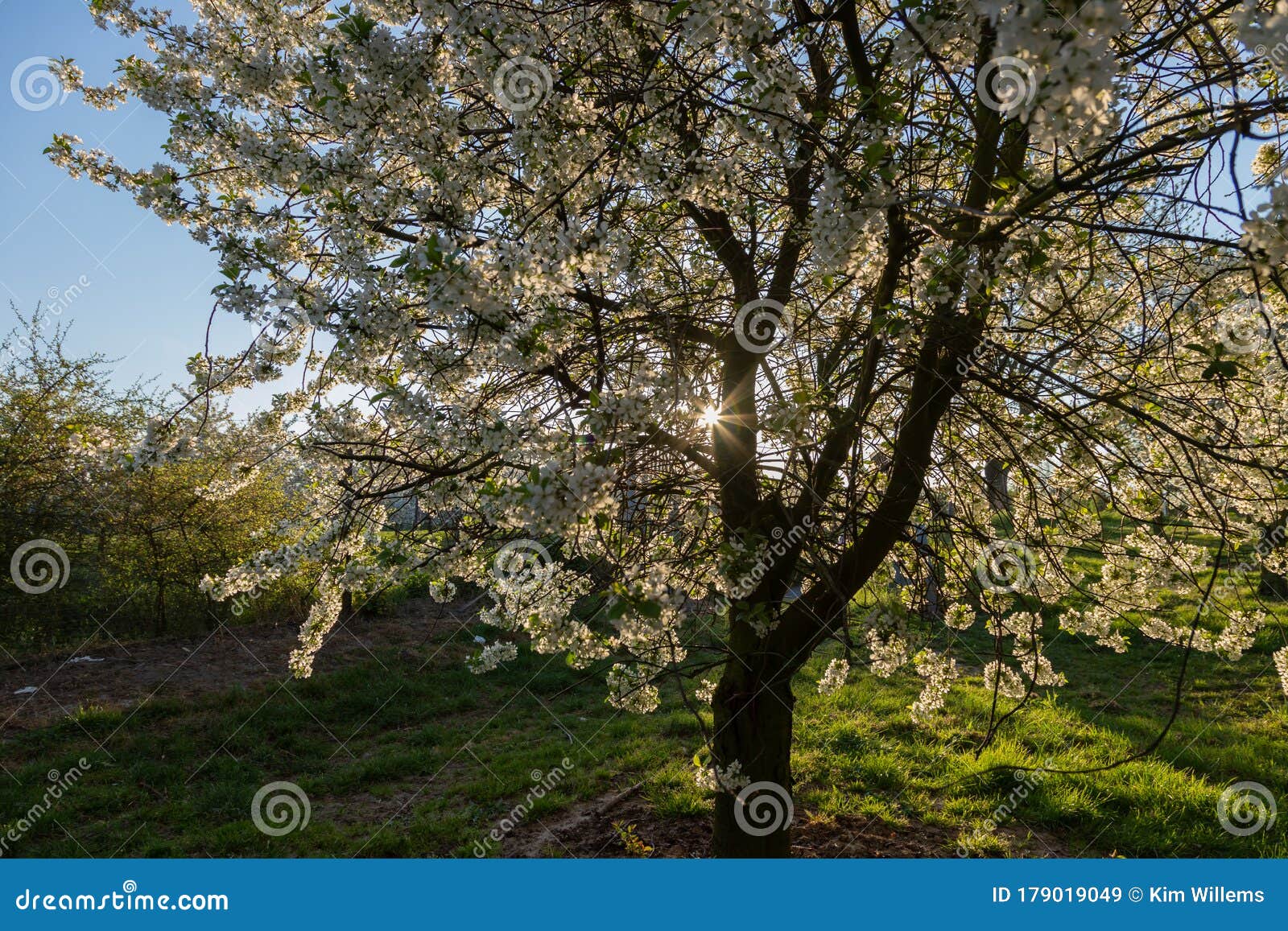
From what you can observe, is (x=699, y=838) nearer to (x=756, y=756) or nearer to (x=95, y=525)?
(x=756, y=756)

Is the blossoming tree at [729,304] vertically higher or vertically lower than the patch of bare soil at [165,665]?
higher

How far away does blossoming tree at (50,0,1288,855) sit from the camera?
2.34 meters

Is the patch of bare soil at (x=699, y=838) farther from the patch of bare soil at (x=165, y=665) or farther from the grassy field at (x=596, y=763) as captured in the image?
the patch of bare soil at (x=165, y=665)

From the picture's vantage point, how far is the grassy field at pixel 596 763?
15.0ft

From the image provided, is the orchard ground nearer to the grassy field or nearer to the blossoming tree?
the grassy field

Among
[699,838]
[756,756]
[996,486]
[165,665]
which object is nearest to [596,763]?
[699,838]

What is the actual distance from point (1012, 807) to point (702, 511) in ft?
10.4

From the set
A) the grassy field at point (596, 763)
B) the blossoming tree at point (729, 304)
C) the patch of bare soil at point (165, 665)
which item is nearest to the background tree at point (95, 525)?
the patch of bare soil at point (165, 665)

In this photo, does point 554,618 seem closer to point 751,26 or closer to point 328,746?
point 751,26

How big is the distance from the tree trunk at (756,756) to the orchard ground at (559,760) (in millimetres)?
667

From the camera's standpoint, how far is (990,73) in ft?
7.72

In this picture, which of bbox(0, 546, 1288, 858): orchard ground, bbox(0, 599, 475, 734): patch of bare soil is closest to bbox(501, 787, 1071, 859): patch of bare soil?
bbox(0, 546, 1288, 858): orchard ground

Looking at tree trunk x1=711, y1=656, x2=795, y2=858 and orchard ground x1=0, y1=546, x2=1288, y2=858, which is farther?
orchard ground x1=0, y1=546, x2=1288, y2=858

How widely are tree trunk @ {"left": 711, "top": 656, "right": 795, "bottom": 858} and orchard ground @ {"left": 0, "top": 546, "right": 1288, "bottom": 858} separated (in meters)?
0.67
